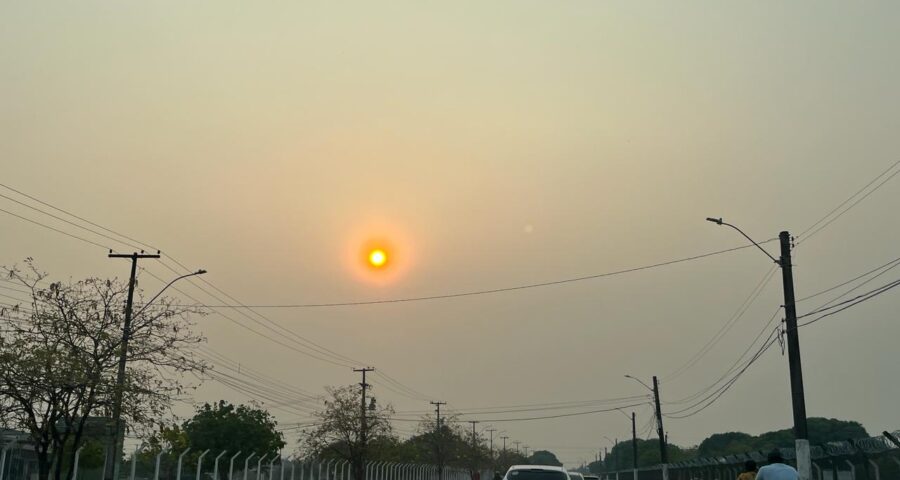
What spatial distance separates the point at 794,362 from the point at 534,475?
1305cm

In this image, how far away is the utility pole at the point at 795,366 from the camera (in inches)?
1237

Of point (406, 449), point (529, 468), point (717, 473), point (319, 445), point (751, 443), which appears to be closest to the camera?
point (529, 468)

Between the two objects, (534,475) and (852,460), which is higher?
(852,460)

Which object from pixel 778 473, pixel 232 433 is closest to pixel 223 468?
pixel 232 433

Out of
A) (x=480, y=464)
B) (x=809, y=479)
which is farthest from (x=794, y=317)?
(x=480, y=464)

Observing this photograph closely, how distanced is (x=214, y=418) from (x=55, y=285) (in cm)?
6806

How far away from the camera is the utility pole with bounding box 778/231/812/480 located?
31422mm

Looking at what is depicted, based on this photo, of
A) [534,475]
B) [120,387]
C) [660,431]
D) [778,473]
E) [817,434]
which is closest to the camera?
[778,473]

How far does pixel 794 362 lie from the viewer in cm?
3303

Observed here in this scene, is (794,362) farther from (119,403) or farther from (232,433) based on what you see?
(232,433)

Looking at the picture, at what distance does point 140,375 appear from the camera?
3170cm

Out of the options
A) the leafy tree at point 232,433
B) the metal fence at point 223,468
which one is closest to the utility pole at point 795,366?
the metal fence at point 223,468

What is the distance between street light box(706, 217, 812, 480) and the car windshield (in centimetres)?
1052

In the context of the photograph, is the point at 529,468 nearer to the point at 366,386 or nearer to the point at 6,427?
the point at 6,427
